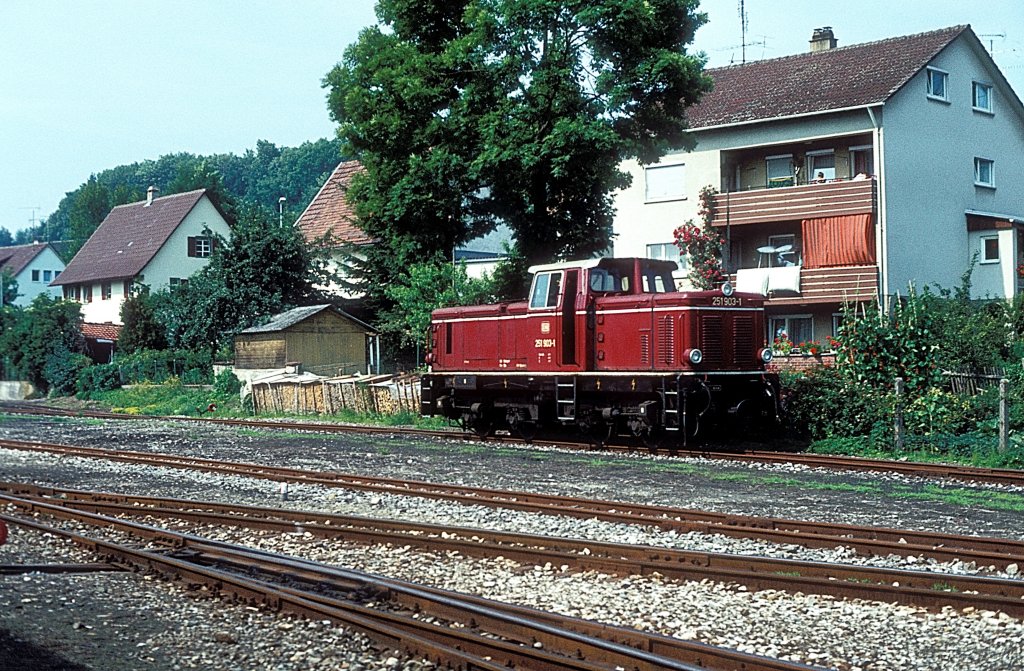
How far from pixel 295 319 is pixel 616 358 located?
700 inches

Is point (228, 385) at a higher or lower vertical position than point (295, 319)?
lower

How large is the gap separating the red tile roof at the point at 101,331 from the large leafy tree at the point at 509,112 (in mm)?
24860

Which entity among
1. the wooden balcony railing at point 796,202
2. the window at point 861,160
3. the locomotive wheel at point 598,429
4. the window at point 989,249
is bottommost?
the locomotive wheel at point 598,429

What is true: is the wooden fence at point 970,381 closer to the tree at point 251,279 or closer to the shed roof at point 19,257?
the tree at point 251,279

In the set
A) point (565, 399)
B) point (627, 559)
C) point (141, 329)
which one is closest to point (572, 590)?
point (627, 559)

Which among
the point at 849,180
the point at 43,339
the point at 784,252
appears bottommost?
the point at 43,339

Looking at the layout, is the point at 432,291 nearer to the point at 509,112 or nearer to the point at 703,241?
the point at 509,112

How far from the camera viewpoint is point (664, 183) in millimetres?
34406

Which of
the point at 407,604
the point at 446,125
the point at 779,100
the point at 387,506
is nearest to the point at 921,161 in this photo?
the point at 779,100

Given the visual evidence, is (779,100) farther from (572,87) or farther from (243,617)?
(243,617)

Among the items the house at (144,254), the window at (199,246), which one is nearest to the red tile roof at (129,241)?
the house at (144,254)

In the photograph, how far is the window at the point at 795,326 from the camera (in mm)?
31594

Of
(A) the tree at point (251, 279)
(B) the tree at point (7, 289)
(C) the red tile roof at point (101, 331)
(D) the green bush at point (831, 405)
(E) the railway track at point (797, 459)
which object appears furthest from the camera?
(B) the tree at point (7, 289)

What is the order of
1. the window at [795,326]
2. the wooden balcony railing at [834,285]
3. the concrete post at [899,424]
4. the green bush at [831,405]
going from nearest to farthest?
the concrete post at [899,424], the green bush at [831,405], the wooden balcony railing at [834,285], the window at [795,326]
